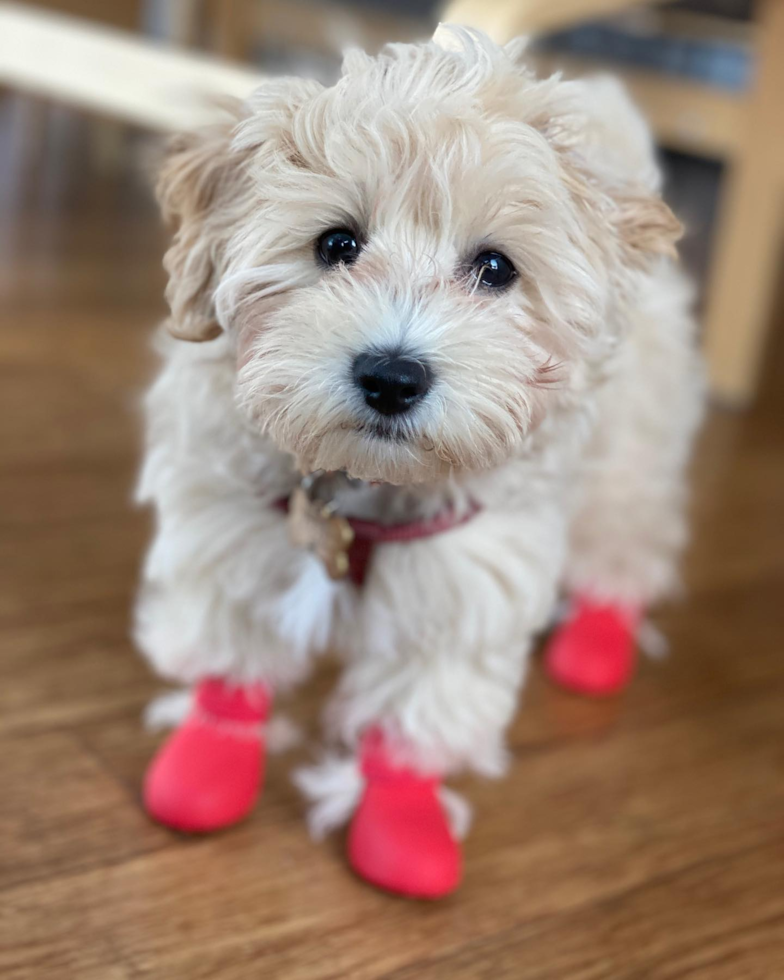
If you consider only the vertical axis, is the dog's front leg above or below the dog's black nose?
below

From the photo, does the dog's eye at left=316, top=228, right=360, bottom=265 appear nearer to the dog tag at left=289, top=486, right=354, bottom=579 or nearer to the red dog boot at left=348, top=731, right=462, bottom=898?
the dog tag at left=289, top=486, right=354, bottom=579

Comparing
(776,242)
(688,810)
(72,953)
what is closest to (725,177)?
(776,242)

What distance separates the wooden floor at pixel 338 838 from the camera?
0.99m

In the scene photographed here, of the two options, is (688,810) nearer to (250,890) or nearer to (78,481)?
(250,890)

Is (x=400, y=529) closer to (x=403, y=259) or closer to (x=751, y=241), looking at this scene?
(x=403, y=259)

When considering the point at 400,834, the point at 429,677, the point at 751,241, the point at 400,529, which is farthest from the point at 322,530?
the point at 751,241

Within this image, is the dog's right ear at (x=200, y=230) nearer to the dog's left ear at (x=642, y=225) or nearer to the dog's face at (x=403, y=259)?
the dog's face at (x=403, y=259)

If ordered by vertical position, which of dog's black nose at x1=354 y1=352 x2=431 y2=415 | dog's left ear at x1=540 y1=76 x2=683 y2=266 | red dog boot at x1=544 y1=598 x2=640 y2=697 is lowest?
red dog boot at x1=544 y1=598 x2=640 y2=697

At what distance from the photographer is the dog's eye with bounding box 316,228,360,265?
92 cm

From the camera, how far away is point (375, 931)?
102 cm

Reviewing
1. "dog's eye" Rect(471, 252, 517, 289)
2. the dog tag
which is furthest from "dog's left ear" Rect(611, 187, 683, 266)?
the dog tag

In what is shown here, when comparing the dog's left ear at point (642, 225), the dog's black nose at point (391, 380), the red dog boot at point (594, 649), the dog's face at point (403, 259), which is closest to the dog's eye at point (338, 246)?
the dog's face at point (403, 259)

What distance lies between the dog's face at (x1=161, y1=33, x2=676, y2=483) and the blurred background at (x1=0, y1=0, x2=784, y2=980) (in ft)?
0.89

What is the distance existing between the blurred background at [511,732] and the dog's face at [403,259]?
A: 0.27 m
